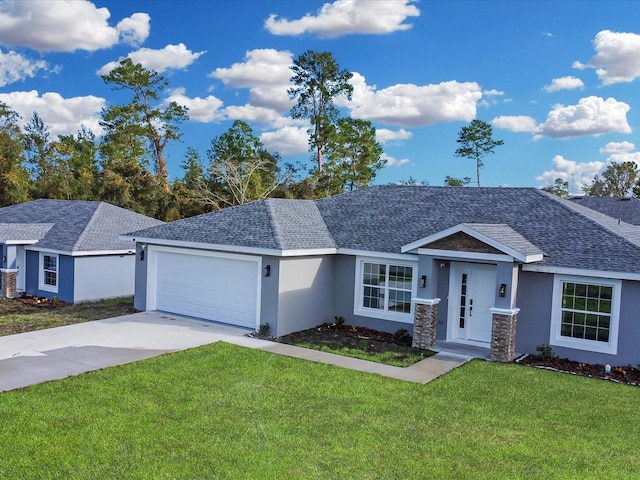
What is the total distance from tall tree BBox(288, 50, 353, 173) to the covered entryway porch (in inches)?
1410

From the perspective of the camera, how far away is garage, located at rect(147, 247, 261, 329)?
613 inches

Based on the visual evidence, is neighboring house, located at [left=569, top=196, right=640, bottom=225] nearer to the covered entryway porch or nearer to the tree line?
the tree line

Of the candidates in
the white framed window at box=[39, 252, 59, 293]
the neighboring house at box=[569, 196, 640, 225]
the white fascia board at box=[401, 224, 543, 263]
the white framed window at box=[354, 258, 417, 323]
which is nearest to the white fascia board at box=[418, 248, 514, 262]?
the white fascia board at box=[401, 224, 543, 263]

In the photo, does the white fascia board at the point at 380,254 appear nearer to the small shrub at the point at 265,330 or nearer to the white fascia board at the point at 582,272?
the white fascia board at the point at 582,272

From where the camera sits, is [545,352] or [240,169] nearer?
[545,352]

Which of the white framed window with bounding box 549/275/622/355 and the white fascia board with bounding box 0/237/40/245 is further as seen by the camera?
the white fascia board with bounding box 0/237/40/245

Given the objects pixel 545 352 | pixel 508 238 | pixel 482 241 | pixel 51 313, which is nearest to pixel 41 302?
pixel 51 313

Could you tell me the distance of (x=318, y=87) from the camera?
49.7 m

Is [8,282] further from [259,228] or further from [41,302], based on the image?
[259,228]

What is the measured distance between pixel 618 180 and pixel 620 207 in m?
38.2

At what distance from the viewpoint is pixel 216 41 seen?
30.3 metres

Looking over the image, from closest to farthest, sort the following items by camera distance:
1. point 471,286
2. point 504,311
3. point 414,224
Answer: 1. point 504,311
2. point 471,286
3. point 414,224

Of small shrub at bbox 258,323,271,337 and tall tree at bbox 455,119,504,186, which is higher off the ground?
tall tree at bbox 455,119,504,186

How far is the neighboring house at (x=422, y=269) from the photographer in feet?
41.5
